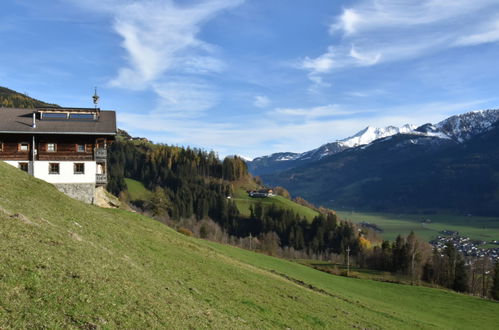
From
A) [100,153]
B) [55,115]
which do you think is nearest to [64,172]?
[100,153]

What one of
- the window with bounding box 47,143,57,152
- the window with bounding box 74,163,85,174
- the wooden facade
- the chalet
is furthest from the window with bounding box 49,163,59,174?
the window with bounding box 74,163,85,174

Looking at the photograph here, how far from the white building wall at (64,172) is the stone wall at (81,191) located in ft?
2.05

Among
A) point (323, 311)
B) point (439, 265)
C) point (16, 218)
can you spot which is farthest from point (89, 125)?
point (439, 265)

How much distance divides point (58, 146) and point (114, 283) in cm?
4252

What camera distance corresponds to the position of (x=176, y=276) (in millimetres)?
28109

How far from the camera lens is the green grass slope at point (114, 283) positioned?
13938mm

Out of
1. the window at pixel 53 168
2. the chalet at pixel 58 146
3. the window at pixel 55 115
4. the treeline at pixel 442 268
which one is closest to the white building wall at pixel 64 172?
the chalet at pixel 58 146

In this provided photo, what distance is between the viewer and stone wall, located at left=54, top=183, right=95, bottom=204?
51750mm

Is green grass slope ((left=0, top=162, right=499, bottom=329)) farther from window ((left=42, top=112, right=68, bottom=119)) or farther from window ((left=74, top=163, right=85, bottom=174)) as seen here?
window ((left=42, top=112, right=68, bottom=119))

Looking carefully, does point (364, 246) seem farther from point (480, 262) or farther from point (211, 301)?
point (211, 301)

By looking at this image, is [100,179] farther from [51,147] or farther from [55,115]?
[55,115]

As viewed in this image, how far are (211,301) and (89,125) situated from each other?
134 feet

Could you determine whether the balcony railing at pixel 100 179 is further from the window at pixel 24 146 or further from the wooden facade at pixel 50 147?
the window at pixel 24 146

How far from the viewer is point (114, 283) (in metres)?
17.9
